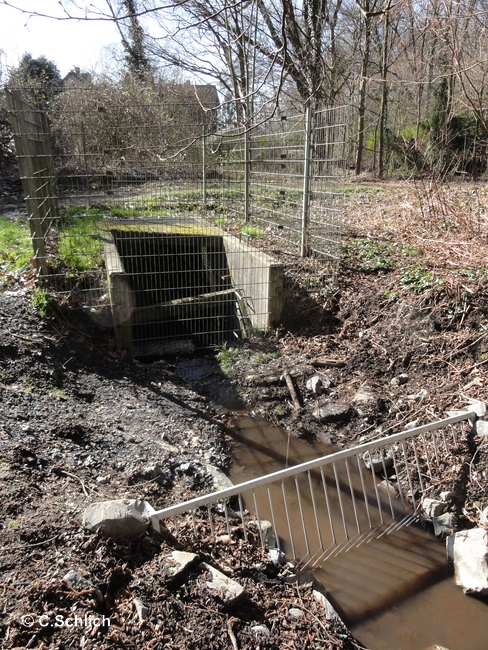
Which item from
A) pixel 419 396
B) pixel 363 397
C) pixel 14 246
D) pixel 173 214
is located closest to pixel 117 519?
pixel 363 397

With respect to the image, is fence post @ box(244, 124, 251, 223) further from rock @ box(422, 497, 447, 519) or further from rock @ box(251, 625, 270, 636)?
rock @ box(251, 625, 270, 636)

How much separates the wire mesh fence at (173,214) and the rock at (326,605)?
4.04 meters

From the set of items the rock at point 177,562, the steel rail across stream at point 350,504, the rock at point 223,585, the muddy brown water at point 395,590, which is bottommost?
the muddy brown water at point 395,590

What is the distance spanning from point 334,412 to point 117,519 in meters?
2.83

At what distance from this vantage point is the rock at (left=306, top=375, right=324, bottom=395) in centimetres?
528

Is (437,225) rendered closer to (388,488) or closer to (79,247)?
(388,488)

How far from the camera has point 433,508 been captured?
3.64 meters

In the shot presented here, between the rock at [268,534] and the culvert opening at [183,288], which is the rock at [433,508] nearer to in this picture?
the rock at [268,534]

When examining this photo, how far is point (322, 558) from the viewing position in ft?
11.1

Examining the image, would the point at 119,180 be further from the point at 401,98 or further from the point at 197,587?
the point at 401,98

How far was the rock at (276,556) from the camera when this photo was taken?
305 cm

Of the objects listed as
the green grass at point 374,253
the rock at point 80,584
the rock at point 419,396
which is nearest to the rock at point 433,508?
the rock at point 419,396

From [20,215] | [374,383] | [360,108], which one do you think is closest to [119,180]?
[20,215]

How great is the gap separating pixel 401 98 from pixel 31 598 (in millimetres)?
19123
